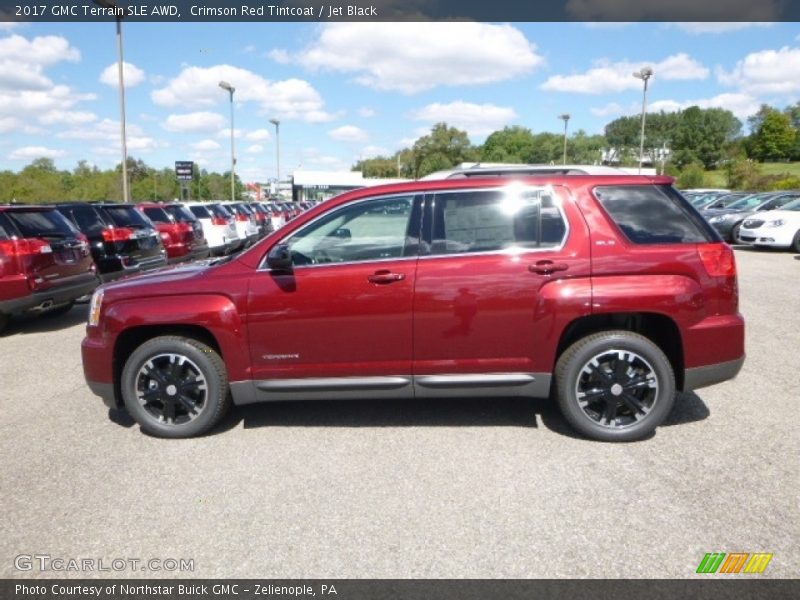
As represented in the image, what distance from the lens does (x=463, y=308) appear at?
3.97 metres

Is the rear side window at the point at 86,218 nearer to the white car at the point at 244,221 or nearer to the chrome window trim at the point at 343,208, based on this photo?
the white car at the point at 244,221

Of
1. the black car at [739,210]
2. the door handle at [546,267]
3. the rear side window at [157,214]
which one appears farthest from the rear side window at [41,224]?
the black car at [739,210]

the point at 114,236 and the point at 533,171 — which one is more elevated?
the point at 533,171

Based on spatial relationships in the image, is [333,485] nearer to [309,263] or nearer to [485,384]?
[485,384]

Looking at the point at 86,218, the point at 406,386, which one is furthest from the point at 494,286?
the point at 86,218

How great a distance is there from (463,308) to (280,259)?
4.32 feet

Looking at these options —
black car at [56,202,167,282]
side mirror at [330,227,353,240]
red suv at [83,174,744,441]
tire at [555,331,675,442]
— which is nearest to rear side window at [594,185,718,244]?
red suv at [83,174,744,441]

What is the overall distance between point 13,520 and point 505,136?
131 m

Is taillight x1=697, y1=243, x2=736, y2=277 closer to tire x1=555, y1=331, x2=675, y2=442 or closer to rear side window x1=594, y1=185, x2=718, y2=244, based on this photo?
rear side window x1=594, y1=185, x2=718, y2=244

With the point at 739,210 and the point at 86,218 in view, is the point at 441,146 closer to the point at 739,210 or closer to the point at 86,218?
the point at 739,210

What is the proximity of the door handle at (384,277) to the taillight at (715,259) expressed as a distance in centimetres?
210

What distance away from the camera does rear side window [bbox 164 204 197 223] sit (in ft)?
43.3

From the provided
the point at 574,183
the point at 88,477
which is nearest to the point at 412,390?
the point at 574,183

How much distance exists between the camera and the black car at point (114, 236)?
9867mm
